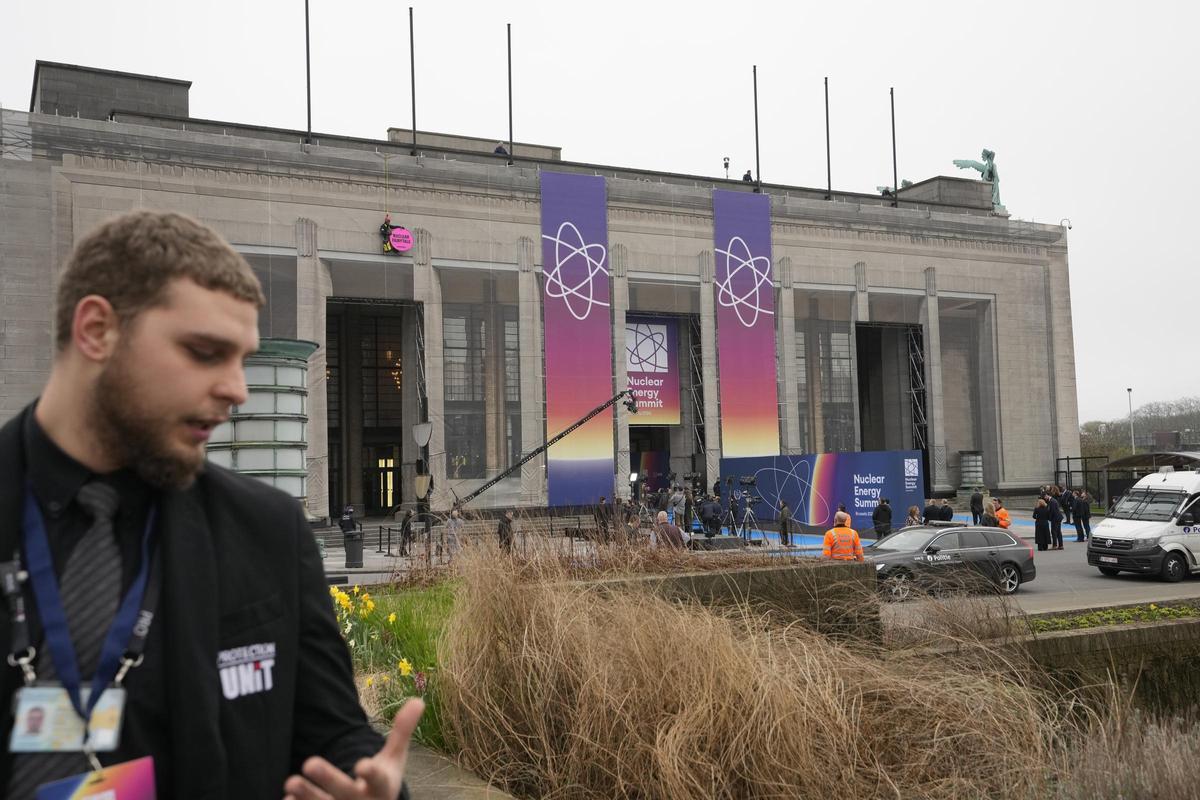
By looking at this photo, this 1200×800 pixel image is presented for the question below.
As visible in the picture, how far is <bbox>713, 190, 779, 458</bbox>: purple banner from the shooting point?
44656 millimetres

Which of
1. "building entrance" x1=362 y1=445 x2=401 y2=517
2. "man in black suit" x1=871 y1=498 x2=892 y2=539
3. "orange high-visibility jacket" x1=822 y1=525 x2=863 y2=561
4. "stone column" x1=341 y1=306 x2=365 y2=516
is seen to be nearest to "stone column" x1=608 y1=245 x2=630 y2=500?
"building entrance" x1=362 y1=445 x2=401 y2=517

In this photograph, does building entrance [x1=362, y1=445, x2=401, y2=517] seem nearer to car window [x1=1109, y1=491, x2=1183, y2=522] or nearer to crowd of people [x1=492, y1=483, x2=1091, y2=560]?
crowd of people [x1=492, y1=483, x2=1091, y2=560]

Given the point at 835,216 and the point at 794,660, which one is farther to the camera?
the point at 835,216

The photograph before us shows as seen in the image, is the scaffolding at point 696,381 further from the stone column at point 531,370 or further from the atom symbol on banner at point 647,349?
the stone column at point 531,370

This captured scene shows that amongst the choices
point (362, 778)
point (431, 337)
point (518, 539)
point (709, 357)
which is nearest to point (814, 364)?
point (709, 357)

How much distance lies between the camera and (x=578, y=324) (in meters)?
42.0

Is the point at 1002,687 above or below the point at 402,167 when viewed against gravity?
below

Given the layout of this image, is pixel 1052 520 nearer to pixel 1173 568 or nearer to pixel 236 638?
pixel 1173 568

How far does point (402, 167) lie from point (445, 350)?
764 centimetres

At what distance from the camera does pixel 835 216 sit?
47969mm

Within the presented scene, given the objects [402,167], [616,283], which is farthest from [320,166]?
[616,283]

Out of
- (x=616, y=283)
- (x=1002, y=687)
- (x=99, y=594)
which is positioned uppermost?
(x=616, y=283)

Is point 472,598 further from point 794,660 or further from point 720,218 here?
point 720,218

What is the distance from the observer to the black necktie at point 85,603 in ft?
4.87
